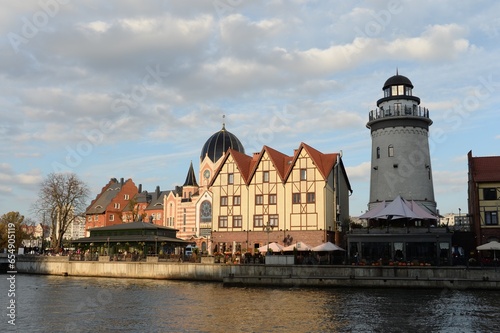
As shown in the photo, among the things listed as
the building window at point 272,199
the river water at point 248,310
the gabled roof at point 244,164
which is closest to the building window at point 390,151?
the building window at point 272,199

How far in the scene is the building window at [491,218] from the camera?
5303 cm

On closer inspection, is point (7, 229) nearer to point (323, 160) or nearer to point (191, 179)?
point (191, 179)

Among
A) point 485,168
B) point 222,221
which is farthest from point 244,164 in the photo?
point 485,168

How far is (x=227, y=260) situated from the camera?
55031 mm

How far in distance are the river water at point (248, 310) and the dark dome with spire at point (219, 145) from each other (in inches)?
1930

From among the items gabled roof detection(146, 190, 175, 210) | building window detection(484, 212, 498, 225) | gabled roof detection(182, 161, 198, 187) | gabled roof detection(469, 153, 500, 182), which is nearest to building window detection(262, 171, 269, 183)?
gabled roof detection(469, 153, 500, 182)

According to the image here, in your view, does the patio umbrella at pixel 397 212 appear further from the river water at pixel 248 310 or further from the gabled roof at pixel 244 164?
the gabled roof at pixel 244 164

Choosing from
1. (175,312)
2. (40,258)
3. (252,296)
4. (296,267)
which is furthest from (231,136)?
(175,312)

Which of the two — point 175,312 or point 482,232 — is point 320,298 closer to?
point 175,312

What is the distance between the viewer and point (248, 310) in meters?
33.4

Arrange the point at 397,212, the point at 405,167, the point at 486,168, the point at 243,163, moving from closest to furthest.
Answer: the point at 397,212 < the point at 486,168 < the point at 405,167 < the point at 243,163

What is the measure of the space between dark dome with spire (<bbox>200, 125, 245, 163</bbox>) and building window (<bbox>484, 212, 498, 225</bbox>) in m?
50.2

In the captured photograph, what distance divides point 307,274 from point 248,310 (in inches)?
652

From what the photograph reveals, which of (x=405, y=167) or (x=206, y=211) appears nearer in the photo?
(x=405, y=167)
